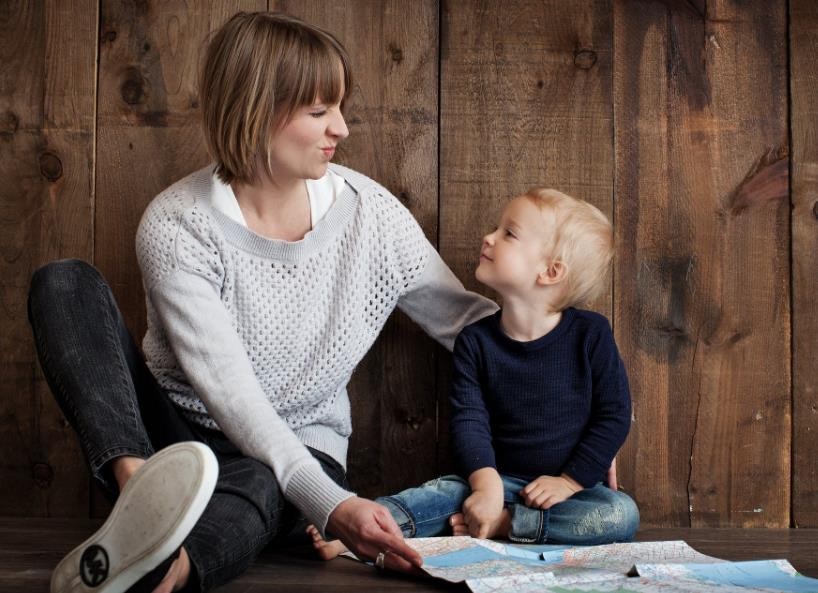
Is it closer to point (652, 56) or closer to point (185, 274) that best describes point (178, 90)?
point (185, 274)

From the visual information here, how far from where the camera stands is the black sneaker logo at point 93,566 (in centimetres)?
92

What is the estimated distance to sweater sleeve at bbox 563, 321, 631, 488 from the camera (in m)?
1.42

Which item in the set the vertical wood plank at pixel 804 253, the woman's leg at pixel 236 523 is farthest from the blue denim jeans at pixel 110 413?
the vertical wood plank at pixel 804 253

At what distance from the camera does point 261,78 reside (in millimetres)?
1314

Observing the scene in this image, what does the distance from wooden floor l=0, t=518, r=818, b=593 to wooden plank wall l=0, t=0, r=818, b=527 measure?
3.2 inches

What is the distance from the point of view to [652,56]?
1583 mm

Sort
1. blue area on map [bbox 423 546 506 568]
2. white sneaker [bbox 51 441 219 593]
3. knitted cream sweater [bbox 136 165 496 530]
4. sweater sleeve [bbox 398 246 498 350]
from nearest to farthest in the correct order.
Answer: white sneaker [bbox 51 441 219 593] → blue area on map [bbox 423 546 506 568] → knitted cream sweater [bbox 136 165 496 530] → sweater sleeve [bbox 398 246 498 350]

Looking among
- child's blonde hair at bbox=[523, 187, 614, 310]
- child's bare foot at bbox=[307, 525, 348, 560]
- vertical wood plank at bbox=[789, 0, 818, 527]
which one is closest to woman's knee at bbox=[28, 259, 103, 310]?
child's bare foot at bbox=[307, 525, 348, 560]

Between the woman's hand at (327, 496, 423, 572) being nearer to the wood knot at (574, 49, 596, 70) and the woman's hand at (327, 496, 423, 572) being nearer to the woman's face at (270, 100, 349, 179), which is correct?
the woman's face at (270, 100, 349, 179)

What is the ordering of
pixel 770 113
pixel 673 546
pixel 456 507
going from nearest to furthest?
pixel 673 546 < pixel 456 507 < pixel 770 113

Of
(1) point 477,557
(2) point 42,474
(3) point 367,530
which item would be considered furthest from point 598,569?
(2) point 42,474

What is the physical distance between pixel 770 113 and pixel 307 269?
0.85 metres

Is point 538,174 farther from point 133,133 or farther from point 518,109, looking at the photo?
point 133,133

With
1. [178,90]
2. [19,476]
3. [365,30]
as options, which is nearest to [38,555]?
[19,476]
